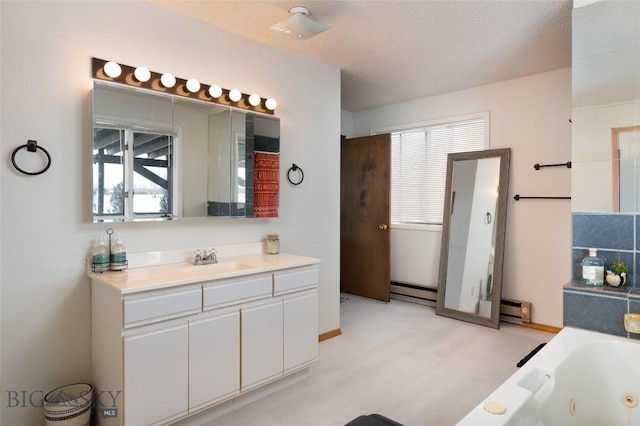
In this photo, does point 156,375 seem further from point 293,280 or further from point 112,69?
point 112,69

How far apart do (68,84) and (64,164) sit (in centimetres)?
44

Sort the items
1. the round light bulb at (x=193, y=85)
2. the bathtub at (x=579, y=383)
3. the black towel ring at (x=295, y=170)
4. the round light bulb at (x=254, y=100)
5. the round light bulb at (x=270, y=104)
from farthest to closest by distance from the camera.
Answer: the black towel ring at (x=295, y=170) → the round light bulb at (x=270, y=104) → the round light bulb at (x=254, y=100) → the round light bulb at (x=193, y=85) → the bathtub at (x=579, y=383)

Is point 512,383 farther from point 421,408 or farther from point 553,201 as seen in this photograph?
point 553,201

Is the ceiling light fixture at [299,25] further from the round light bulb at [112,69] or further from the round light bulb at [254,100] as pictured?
the round light bulb at [112,69]

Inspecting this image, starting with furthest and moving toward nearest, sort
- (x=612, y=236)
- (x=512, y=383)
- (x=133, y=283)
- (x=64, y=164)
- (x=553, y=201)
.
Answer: (x=553, y=201)
(x=612, y=236)
(x=64, y=164)
(x=133, y=283)
(x=512, y=383)

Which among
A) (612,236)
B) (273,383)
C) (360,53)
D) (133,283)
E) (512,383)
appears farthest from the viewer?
(360,53)

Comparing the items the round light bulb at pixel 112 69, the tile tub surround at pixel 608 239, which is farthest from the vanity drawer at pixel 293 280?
the tile tub surround at pixel 608 239

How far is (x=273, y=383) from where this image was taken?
2473 mm

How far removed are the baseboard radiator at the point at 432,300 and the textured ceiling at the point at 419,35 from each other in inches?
92.4

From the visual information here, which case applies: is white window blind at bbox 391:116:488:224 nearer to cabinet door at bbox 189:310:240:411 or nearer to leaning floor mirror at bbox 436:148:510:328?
leaning floor mirror at bbox 436:148:510:328

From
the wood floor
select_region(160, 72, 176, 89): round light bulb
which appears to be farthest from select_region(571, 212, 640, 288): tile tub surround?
select_region(160, 72, 176, 89): round light bulb

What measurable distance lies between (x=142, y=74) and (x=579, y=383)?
2.92m

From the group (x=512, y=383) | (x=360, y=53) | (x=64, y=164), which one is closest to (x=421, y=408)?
(x=512, y=383)

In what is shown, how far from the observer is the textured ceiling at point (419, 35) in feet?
7.81
